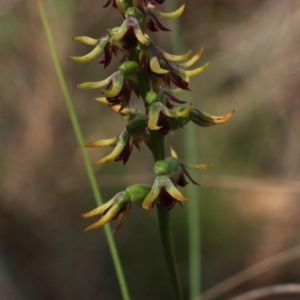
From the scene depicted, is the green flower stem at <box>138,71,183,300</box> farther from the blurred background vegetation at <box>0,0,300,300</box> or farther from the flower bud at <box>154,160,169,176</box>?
the blurred background vegetation at <box>0,0,300,300</box>

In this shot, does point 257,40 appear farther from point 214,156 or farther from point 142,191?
point 142,191

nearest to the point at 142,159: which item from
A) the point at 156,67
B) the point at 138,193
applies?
the point at 138,193

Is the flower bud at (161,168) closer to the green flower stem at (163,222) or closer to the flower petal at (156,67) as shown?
the green flower stem at (163,222)

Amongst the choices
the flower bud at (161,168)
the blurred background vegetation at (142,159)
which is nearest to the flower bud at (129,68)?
the flower bud at (161,168)

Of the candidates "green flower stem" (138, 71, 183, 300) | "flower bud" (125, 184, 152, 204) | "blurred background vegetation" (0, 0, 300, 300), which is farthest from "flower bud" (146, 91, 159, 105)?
"blurred background vegetation" (0, 0, 300, 300)

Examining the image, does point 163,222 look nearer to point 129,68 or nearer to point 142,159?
point 129,68
